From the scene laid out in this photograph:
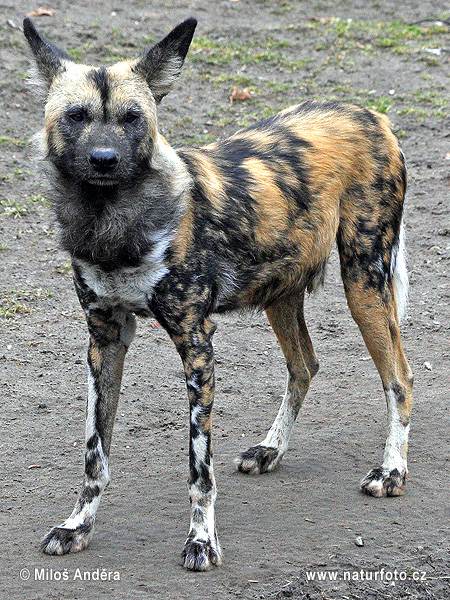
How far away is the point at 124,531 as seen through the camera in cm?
381

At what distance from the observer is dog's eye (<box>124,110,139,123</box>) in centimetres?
348

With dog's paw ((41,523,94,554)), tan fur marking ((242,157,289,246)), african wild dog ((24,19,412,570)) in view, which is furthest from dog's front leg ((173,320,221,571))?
tan fur marking ((242,157,289,246))

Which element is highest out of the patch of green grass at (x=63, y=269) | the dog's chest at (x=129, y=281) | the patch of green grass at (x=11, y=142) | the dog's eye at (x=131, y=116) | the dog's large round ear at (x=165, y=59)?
the dog's large round ear at (x=165, y=59)

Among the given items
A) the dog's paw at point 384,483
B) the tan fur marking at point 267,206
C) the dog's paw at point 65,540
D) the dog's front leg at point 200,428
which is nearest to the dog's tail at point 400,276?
the tan fur marking at point 267,206

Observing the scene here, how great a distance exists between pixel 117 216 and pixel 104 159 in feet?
1.02

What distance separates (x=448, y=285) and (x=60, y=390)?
2751mm

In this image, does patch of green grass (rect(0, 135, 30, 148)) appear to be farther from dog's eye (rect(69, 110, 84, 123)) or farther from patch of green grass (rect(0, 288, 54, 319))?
dog's eye (rect(69, 110, 84, 123))

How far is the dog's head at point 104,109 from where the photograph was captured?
3.40m

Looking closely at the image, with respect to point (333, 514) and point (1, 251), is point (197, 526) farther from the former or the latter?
point (1, 251)

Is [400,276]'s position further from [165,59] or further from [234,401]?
[165,59]

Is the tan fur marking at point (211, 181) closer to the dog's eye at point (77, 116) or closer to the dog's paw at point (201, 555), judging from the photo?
the dog's eye at point (77, 116)

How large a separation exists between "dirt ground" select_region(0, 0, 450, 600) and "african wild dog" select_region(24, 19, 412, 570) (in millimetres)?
178

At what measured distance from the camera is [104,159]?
3328 millimetres

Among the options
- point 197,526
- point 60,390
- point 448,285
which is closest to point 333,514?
point 197,526
